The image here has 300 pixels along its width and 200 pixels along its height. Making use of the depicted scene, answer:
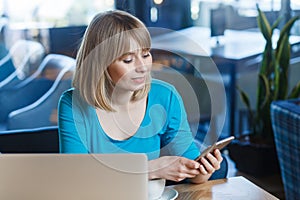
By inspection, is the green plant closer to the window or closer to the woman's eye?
the window

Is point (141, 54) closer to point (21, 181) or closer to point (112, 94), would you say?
point (112, 94)

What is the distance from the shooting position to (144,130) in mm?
1703

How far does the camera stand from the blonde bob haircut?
1.56 metres

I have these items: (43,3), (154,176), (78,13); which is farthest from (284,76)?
(154,176)

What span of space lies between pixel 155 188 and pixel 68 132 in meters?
0.35

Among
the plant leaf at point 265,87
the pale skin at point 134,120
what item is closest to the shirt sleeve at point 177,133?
the pale skin at point 134,120

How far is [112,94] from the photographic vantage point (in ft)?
5.45

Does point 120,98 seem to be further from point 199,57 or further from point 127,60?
point 199,57

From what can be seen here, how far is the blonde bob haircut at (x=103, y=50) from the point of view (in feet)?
5.13

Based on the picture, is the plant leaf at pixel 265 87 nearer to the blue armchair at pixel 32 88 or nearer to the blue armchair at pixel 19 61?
the blue armchair at pixel 32 88

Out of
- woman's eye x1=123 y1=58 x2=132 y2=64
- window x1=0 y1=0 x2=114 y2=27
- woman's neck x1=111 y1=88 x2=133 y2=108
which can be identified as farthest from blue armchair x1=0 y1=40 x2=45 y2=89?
woman's eye x1=123 y1=58 x2=132 y2=64

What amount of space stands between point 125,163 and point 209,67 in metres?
2.71

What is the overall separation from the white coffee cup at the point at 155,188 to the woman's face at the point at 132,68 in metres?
0.29

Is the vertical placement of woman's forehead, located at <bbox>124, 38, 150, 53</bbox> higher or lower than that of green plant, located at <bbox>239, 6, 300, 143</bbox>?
higher
